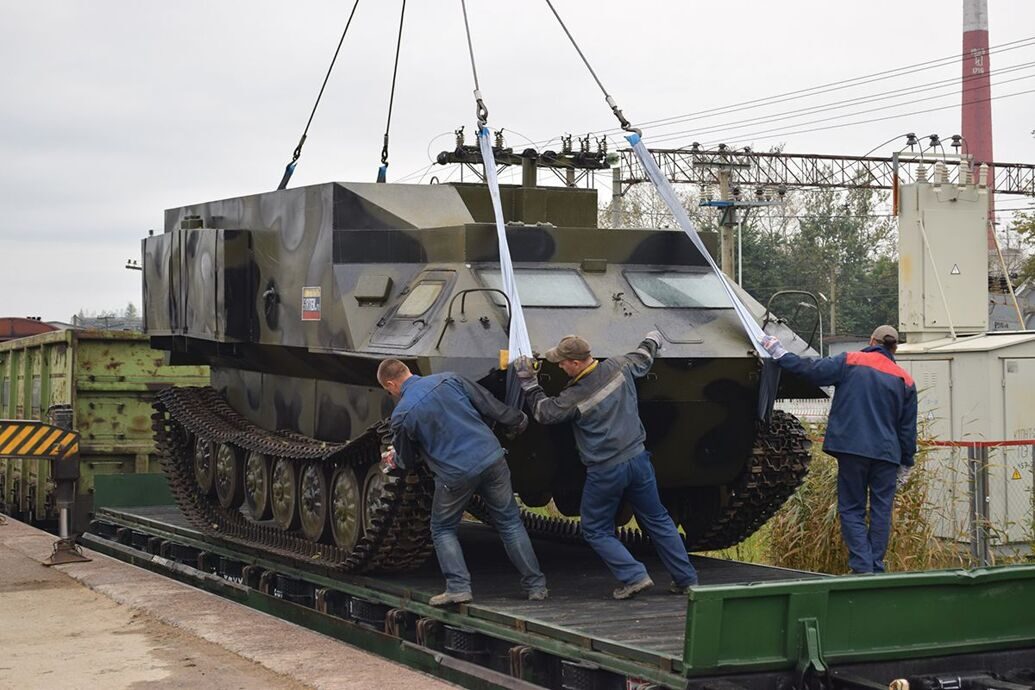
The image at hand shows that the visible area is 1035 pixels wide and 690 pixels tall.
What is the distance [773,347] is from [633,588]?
6.12 ft

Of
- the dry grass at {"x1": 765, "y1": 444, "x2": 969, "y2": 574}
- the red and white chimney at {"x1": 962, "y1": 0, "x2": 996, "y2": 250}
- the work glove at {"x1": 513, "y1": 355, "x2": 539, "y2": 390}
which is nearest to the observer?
the work glove at {"x1": 513, "y1": 355, "x2": 539, "y2": 390}

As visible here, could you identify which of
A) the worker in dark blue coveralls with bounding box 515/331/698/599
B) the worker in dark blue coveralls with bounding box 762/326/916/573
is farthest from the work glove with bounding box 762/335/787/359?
the worker in dark blue coveralls with bounding box 515/331/698/599

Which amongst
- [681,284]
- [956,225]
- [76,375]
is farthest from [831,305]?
[681,284]

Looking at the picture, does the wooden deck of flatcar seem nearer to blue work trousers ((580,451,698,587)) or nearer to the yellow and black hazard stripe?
blue work trousers ((580,451,698,587))

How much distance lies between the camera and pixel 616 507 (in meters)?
9.18

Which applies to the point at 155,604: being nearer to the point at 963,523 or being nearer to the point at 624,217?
the point at 963,523

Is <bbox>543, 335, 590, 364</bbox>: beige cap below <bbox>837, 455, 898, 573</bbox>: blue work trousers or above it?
above

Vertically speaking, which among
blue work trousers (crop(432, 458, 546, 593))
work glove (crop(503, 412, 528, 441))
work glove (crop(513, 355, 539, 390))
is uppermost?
work glove (crop(513, 355, 539, 390))

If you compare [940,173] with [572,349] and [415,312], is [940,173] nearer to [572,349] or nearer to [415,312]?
[415,312]

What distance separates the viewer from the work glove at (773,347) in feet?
32.2

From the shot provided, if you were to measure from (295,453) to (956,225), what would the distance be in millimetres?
9447

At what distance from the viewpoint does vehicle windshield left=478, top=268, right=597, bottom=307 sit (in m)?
10.1

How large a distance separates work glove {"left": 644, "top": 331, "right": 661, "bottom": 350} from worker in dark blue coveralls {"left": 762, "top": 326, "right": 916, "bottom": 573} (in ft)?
3.33

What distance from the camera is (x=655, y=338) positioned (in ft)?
31.9
